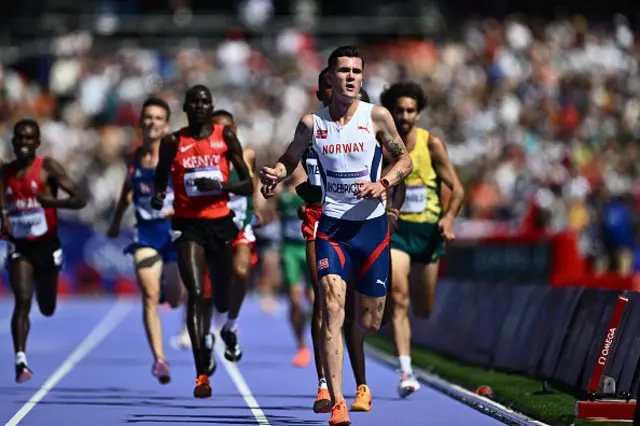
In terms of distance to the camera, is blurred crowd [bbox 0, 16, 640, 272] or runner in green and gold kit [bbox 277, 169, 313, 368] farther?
blurred crowd [bbox 0, 16, 640, 272]

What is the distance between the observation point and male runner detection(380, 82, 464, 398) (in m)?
12.5

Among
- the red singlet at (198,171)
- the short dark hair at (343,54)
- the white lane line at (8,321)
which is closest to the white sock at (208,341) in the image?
the red singlet at (198,171)

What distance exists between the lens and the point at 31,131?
43.3 feet

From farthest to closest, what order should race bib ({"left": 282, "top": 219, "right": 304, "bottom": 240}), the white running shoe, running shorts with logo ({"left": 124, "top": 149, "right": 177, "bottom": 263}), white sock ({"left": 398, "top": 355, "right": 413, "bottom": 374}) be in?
1. race bib ({"left": 282, "top": 219, "right": 304, "bottom": 240})
2. running shorts with logo ({"left": 124, "top": 149, "right": 177, "bottom": 263})
3. white sock ({"left": 398, "top": 355, "right": 413, "bottom": 374})
4. the white running shoe

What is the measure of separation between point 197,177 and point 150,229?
210 centimetres

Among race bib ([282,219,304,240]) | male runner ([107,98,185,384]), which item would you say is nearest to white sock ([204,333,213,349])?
male runner ([107,98,185,384])

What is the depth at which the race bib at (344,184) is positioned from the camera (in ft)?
32.8

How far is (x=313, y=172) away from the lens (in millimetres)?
11016

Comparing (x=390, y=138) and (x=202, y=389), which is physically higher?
(x=390, y=138)

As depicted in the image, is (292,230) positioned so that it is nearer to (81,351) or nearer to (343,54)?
(81,351)

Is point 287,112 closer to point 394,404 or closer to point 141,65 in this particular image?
point 141,65

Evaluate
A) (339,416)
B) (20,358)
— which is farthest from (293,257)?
(339,416)

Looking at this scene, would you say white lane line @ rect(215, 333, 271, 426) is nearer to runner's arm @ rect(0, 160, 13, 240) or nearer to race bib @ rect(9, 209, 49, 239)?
race bib @ rect(9, 209, 49, 239)

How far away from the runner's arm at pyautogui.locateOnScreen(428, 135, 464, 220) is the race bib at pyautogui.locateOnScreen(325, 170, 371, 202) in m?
2.77
